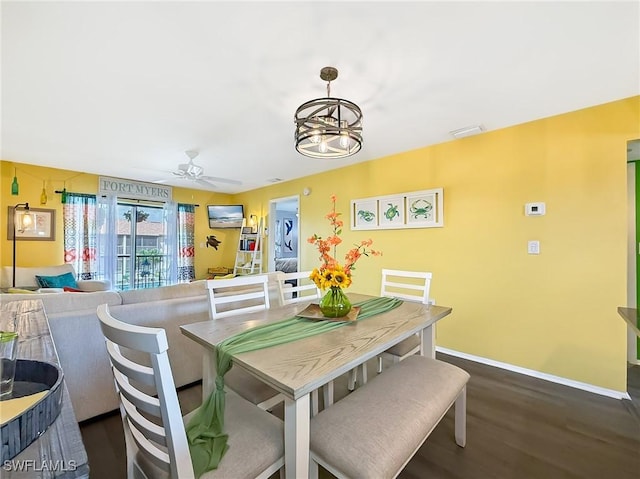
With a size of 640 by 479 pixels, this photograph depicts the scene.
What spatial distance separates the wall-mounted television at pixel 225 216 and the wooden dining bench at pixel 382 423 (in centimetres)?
513

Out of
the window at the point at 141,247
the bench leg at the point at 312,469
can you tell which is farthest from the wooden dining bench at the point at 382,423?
the window at the point at 141,247

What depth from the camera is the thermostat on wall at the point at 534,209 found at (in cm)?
247

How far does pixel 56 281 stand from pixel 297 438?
4.27m

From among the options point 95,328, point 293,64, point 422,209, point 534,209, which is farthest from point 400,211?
point 95,328

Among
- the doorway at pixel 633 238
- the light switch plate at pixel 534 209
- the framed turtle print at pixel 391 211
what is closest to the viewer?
the light switch plate at pixel 534 209

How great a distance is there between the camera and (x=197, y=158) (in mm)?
3674

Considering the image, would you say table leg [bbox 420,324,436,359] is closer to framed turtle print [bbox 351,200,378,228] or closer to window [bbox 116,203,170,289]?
framed turtle print [bbox 351,200,378,228]

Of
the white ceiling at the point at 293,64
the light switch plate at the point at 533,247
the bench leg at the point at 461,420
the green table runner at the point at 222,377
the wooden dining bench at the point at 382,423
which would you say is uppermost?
the white ceiling at the point at 293,64

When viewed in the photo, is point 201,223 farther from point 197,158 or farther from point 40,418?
point 40,418

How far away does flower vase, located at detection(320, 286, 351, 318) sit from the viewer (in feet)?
5.45

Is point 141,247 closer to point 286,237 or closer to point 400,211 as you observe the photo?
point 286,237

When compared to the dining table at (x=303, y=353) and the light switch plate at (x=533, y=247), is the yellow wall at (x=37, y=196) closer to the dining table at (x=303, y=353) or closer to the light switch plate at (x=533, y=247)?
the dining table at (x=303, y=353)

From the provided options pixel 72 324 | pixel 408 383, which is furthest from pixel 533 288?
pixel 72 324

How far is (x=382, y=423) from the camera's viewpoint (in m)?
1.07
